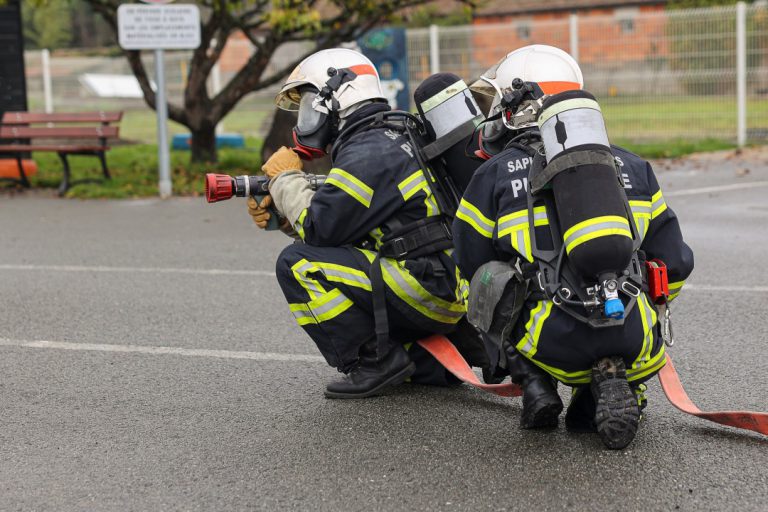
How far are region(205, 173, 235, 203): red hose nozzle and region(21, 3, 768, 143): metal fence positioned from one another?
11876 mm

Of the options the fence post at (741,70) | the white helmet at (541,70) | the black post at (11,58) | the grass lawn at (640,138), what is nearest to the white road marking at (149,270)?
the white helmet at (541,70)

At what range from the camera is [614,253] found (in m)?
3.64

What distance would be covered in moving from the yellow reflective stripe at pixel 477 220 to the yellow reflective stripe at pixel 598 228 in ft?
1.45

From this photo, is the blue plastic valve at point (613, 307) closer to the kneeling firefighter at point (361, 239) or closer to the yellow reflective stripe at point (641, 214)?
the yellow reflective stripe at point (641, 214)

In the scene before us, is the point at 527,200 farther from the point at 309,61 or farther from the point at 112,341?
the point at 112,341

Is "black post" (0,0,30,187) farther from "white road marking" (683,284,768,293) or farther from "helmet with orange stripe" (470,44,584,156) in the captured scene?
"helmet with orange stripe" (470,44,584,156)

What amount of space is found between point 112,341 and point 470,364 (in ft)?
6.65

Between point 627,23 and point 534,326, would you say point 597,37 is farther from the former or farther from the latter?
point 534,326

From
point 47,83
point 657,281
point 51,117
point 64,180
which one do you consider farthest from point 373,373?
point 47,83

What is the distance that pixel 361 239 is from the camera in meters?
4.82

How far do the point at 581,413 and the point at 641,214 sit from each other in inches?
32.2

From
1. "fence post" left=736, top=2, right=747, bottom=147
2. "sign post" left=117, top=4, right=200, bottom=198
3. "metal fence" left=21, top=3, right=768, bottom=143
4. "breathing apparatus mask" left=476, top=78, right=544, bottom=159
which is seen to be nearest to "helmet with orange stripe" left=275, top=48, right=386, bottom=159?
"breathing apparatus mask" left=476, top=78, right=544, bottom=159

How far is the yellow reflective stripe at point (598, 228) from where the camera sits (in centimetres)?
364

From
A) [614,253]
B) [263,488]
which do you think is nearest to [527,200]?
[614,253]
